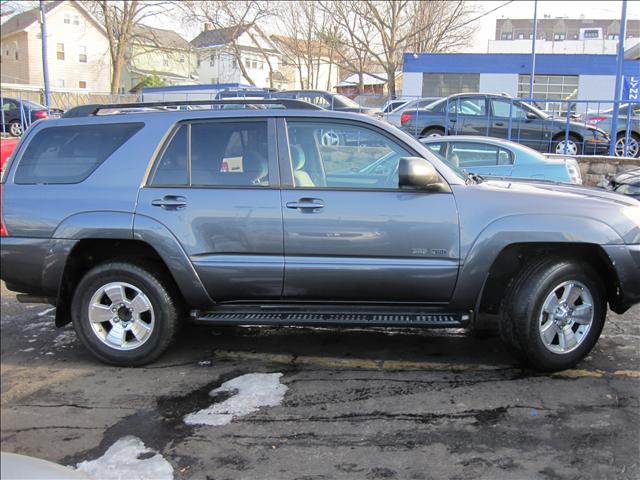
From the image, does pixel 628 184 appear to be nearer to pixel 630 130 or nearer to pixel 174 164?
pixel 630 130

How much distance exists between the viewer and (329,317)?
4.08m

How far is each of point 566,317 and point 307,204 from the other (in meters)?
1.98

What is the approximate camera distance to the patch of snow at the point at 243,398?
3.53 metres

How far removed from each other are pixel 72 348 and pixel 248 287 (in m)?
1.63

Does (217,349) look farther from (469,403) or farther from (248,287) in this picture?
(469,403)

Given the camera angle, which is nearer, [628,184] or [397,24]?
[628,184]

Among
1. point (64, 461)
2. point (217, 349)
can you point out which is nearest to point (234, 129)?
point (217, 349)

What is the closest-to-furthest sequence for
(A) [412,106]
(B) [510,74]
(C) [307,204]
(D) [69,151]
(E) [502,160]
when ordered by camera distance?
(C) [307,204] < (D) [69,151] < (E) [502,160] < (A) [412,106] < (B) [510,74]

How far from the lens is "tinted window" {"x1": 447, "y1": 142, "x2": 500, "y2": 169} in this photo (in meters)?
8.57

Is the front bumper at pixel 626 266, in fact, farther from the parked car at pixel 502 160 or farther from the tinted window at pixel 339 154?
the parked car at pixel 502 160

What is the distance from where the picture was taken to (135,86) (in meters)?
61.4

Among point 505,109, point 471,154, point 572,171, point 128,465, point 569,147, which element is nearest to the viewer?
point 128,465

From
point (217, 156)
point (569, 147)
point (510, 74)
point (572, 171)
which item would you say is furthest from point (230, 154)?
point (510, 74)

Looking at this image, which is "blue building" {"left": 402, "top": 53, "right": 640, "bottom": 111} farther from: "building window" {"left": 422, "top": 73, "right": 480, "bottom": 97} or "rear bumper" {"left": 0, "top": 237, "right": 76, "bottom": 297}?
"rear bumper" {"left": 0, "top": 237, "right": 76, "bottom": 297}
